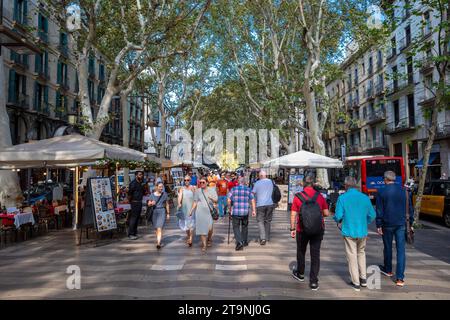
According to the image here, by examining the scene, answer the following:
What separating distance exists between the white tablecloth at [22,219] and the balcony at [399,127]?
28100 mm

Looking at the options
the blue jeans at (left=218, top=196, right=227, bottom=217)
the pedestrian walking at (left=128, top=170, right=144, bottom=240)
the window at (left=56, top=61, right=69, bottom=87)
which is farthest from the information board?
the window at (left=56, top=61, right=69, bottom=87)

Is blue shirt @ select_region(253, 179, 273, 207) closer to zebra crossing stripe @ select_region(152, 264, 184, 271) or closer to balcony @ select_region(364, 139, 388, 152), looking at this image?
zebra crossing stripe @ select_region(152, 264, 184, 271)

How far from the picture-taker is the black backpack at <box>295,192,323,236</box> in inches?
214

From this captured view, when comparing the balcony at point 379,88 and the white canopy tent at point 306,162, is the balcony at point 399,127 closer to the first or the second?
the balcony at point 379,88

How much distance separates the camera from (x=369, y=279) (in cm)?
570

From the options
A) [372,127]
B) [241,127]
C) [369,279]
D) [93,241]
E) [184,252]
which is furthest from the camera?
[241,127]

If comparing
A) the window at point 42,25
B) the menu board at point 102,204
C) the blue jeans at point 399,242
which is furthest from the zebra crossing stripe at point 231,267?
the window at point 42,25

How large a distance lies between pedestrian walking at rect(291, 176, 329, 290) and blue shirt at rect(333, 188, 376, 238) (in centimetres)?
32

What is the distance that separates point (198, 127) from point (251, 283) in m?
37.1

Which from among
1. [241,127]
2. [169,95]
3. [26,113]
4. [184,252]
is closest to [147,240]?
[184,252]

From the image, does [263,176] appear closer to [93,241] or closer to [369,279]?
[369,279]

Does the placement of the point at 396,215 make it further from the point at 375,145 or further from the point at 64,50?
the point at 375,145

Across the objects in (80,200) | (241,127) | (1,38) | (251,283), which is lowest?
(251,283)

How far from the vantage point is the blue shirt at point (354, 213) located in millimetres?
5391
